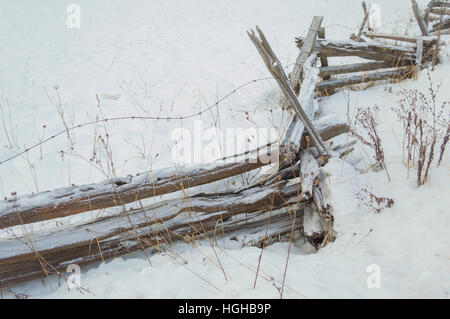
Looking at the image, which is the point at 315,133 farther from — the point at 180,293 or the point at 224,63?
the point at 224,63

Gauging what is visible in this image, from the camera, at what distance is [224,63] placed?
7.28m

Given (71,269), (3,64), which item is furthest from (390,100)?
(3,64)

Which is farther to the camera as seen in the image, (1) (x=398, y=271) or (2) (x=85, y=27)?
(2) (x=85, y=27)

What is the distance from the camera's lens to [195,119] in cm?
517

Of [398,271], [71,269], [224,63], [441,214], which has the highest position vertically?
[224,63]

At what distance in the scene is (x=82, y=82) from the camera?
642cm

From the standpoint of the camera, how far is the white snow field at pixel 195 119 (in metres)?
2.38

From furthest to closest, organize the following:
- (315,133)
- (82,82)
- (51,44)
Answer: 1. (51,44)
2. (82,82)
3. (315,133)

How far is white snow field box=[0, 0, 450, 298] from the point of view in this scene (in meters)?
2.38

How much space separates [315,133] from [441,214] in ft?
3.90

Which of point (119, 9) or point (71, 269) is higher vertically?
point (119, 9)

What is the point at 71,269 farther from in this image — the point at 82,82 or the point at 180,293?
the point at 82,82
